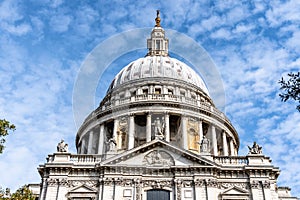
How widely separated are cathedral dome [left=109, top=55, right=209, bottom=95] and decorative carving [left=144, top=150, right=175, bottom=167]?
22569 millimetres

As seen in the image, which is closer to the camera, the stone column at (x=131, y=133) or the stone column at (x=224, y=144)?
the stone column at (x=131, y=133)

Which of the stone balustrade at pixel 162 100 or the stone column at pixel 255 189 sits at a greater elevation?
the stone balustrade at pixel 162 100

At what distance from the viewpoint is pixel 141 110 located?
171 feet

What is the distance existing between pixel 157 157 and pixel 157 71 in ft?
83.0

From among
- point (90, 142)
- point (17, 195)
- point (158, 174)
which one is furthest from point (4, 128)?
point (90, 142)

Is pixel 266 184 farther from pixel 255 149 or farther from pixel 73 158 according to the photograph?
A: pixel 73 158

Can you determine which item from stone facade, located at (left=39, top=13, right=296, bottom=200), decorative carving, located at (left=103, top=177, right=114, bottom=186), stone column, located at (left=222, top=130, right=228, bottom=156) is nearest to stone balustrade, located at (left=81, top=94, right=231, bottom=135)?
stone column, located at (left=222, top=130, right=228, bottom=156)

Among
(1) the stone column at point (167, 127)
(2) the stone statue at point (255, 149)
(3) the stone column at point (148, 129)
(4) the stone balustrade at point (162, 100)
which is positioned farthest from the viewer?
(4) the stone balustrade at point (162, 100)

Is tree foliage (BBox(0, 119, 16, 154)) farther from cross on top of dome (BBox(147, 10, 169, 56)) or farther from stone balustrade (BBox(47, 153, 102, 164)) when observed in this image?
cross on top of dome (BBox(147, 10, 169, 56))

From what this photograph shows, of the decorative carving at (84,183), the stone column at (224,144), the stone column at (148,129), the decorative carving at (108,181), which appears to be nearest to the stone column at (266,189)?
the decorative carving at (108,181)

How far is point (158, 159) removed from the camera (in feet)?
123

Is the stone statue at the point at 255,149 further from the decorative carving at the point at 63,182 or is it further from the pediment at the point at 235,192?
the decorative carving at the point at 63,182

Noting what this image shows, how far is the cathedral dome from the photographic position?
198 ft

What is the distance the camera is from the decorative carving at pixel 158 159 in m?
37.2
